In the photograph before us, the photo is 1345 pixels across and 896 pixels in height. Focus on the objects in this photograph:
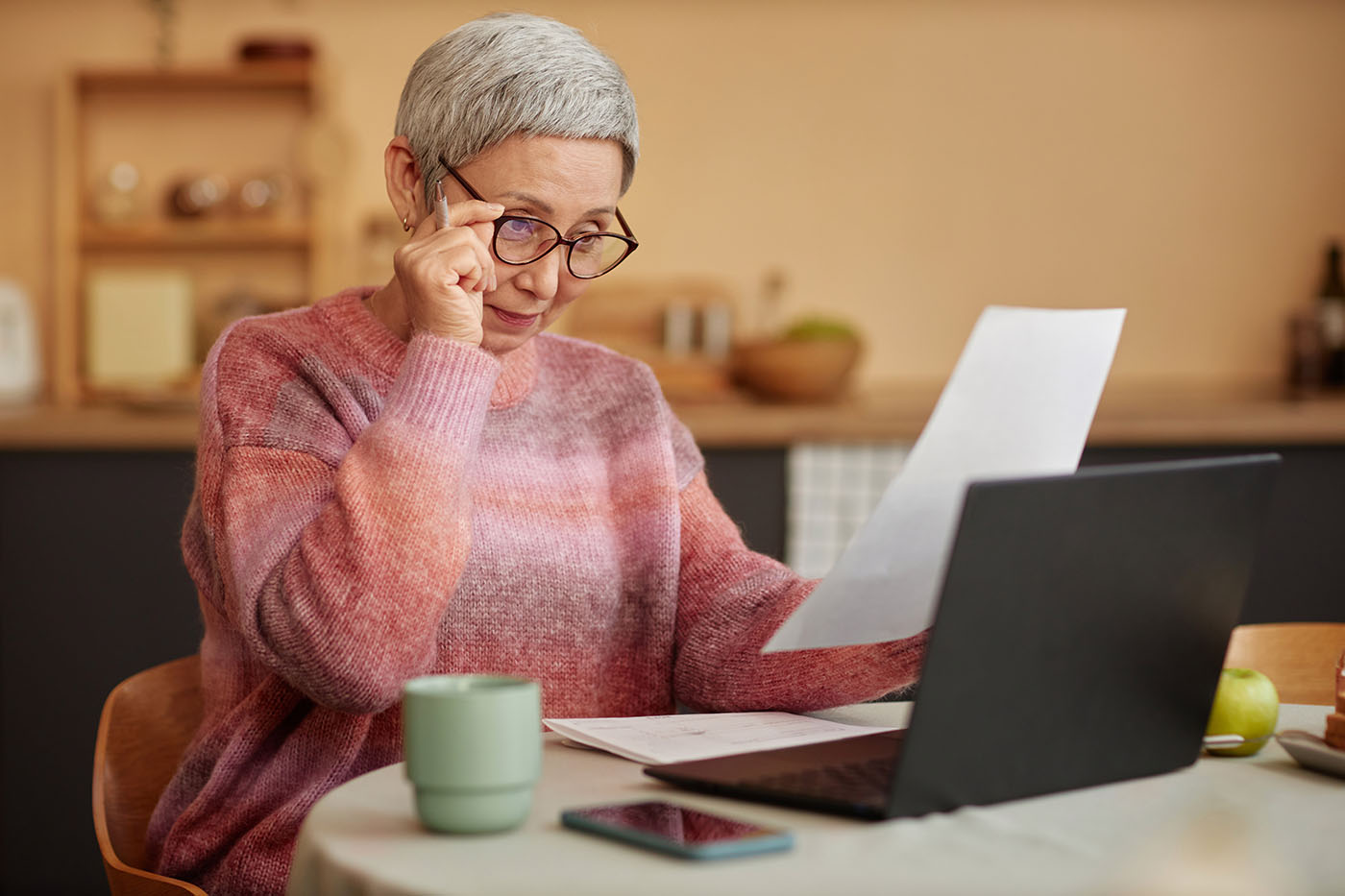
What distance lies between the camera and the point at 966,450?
2.78 feet

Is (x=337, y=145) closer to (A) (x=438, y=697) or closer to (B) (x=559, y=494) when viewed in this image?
(B) (x=559, y=494)

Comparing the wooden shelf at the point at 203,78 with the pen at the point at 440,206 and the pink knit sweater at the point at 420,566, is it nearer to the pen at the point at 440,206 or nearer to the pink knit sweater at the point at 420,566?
the pink knit sweater at the point at 420,566

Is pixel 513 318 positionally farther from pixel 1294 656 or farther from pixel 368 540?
pixel 1294 656

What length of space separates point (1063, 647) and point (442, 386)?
512 millimetres

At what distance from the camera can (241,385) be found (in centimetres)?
118

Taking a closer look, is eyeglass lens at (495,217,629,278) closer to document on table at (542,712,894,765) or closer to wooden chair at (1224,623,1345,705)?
document on table at (542,712,894,765)

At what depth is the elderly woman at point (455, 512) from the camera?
1.02 meters

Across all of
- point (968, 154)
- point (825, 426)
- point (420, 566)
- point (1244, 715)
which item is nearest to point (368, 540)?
point (420, 566)

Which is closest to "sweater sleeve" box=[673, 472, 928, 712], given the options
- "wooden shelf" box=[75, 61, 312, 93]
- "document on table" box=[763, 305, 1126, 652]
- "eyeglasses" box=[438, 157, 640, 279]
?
"document on table" box=[763, 305, 1126, 652]

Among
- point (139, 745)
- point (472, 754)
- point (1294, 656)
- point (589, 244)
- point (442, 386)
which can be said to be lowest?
point (139, 745)

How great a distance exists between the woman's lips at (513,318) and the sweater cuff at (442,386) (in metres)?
0.13

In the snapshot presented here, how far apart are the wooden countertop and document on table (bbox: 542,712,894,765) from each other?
1582mm

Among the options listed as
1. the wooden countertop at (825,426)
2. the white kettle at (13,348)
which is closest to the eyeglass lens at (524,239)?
the wooden countertop at (825,426)

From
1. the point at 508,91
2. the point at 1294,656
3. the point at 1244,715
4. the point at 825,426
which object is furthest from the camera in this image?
the point at 825,426
